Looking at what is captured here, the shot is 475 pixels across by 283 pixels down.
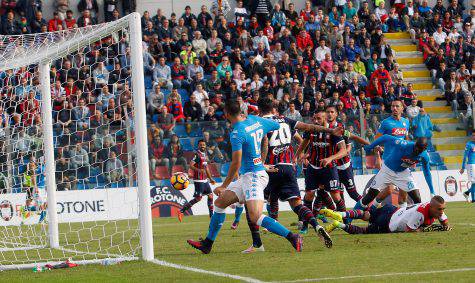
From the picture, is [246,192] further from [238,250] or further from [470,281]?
[470,281]

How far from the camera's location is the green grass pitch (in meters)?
9.48

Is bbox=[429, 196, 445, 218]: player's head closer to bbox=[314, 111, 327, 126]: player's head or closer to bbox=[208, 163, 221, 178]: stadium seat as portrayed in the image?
bbox=[314, 111, 327, 126]: player's head

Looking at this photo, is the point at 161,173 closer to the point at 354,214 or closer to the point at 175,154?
the point at 175,154

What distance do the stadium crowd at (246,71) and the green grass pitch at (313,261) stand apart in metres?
4.49

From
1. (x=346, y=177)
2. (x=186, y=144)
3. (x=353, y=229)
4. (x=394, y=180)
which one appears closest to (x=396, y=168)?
(x=394, y=180)

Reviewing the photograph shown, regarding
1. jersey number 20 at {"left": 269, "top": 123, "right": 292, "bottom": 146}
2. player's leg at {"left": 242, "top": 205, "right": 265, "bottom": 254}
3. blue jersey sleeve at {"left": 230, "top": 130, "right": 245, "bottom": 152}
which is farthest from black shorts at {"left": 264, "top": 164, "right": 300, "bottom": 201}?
blue jersey sleeve at {"left": 230, "top": 130, "right": 245, "bottom": 152}

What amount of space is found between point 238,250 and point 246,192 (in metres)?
1.34

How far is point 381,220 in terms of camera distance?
14.5m

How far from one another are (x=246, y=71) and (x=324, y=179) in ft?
49.2

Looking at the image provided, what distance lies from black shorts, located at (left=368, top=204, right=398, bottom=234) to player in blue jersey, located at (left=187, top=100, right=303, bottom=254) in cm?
307

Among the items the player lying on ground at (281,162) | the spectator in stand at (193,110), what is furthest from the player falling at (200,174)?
the player lying on ground at (281,162)

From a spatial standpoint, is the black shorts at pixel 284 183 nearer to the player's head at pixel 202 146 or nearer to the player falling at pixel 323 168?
the player falling at pixel 323 168

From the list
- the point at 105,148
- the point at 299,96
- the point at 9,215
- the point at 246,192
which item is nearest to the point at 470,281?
the point at 246,192

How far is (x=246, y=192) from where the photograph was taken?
11.8 metres
